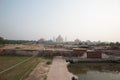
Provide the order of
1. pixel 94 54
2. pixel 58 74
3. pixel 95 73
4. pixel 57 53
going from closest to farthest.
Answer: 1. pixel 58 74
2. pixel 95 73
3. pixel 94 54
4. pixel 57 53

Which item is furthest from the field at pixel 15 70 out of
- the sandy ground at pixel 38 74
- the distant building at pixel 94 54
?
the distant building at pixel 94 54

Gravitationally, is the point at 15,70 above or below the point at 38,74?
above

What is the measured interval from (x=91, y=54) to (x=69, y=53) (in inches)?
169

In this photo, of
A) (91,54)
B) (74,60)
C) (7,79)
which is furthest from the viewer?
(91,54)

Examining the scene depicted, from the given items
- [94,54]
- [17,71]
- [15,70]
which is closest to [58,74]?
[17,71]

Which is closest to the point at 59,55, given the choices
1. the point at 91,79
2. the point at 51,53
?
the point at 51,53

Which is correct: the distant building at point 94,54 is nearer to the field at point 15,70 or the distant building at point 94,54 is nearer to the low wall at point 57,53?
the low wall at point 57,53

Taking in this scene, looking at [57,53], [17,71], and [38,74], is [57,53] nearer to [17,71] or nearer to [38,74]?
[17,71]

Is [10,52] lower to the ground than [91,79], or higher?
higher

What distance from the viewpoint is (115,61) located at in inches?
1141

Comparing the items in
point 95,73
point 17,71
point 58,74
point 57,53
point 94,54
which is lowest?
point 95,73

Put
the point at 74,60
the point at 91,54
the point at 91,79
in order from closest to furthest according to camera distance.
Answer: the point at 91,79 < the point at 74,60 < the point at 91,54

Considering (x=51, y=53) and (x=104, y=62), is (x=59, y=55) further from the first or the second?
(x=104, y=62)

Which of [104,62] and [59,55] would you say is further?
[59,55]
